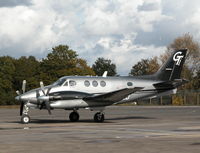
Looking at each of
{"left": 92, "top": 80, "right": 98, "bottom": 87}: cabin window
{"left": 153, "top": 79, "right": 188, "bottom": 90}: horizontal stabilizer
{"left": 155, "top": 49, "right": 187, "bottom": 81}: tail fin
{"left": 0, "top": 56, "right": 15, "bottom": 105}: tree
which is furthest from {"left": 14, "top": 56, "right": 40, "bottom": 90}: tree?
{"left": 92, "top": 80, "right": 98, "bottom": 87}: cabin window

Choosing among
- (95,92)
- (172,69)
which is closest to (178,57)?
(172,69)

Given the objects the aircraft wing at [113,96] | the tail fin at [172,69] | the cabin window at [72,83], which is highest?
the tail fin at [172,69]

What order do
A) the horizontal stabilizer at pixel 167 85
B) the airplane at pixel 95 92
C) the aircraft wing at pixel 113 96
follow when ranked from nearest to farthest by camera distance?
the airplane at pixel 95 92
the aircraft wing at pixel 113 96
the horizontal stabilizer at pixel 167 85

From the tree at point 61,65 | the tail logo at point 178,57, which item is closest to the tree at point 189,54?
the tree at point 61,65

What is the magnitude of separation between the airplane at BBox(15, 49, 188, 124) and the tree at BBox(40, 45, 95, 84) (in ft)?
250

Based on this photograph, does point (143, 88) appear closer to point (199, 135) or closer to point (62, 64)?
point (199, 135)

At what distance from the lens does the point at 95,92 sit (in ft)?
106

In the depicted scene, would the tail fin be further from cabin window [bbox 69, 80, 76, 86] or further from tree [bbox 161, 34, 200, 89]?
tree [bbox 161, 34, 200, 89]

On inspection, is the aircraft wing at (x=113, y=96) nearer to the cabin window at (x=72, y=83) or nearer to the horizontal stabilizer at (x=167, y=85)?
the cabin window at (x=72, y=83)

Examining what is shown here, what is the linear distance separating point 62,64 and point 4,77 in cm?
1532

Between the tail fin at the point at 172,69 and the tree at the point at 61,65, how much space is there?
75244mm

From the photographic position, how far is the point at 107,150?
616 inches

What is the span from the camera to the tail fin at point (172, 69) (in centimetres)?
3622

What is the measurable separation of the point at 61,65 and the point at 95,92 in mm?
84245
